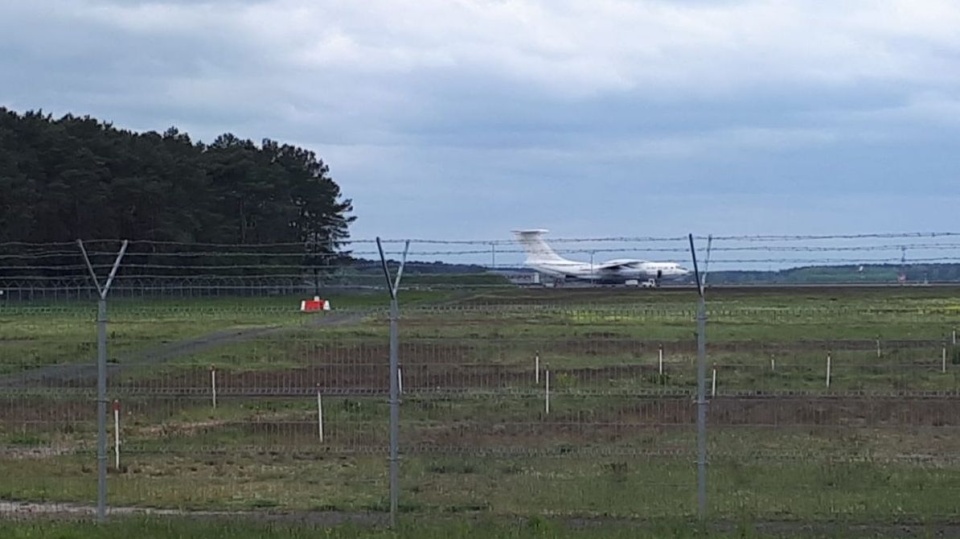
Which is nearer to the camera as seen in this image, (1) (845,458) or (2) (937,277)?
(2) (937,277)

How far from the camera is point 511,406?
21312 mm

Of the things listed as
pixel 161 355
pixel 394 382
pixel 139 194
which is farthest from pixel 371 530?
pixel 139 194

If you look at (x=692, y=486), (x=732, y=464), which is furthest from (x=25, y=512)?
(x=732, y=464)

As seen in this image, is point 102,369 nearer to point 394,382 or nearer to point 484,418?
point 394,382

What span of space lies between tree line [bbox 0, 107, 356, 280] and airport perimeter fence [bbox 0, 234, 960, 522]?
1996 centimetres

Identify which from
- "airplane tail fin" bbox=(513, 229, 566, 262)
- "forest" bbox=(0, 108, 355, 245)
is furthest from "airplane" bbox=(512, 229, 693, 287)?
"forest" bbox=(0, 108, 355, 245)

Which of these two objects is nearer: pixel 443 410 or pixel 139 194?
pixel 443 410

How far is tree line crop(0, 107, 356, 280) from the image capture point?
47312 mm

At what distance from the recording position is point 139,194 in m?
51.6

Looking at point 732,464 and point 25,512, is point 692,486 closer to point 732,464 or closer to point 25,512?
point 732,464

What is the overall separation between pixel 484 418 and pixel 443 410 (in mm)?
2057

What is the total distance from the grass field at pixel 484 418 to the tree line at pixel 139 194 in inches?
780

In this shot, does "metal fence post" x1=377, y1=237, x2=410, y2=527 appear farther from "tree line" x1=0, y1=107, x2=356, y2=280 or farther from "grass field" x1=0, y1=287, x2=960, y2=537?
"tree line" x1=0, y1=107, x2=356, y2=280

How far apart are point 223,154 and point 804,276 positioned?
179 feet
